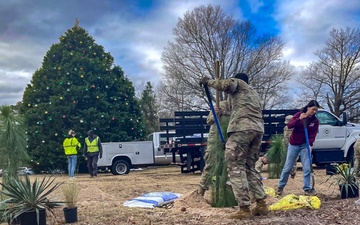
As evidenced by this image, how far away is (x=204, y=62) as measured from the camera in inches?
1252

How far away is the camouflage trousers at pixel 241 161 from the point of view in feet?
17.9

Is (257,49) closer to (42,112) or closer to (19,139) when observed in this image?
(42,112)

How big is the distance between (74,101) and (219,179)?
1408 centimetres

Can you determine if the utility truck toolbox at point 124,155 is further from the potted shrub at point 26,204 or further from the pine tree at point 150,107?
the pine tree at point 150,107

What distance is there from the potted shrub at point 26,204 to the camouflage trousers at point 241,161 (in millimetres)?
2362

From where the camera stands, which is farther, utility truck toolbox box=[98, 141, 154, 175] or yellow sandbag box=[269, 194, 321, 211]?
utility truck toolbox box=[98, 141, 154, 175]

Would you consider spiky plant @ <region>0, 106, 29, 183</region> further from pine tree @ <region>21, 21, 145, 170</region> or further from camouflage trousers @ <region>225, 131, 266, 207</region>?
→ pine tree @ <region>21, 21, 145, 170</region>

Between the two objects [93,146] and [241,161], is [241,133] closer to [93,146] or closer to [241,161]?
[241,161]

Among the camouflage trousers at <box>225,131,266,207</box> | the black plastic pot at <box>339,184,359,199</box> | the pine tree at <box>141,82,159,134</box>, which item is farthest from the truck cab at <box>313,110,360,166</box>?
the pine tree at <box>141,82,159,134</box>

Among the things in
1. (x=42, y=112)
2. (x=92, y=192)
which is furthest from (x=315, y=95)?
(x=92, y=192)

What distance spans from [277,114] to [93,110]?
891cm

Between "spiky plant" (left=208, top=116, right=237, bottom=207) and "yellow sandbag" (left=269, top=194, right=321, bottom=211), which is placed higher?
"spiky plant" (left=208, top=116, right=237, bottom=207)

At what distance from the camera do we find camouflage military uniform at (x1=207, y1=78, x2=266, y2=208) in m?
5.46

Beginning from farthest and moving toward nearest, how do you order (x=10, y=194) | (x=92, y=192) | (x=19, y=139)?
1. (x=92, y=192)
2. (x=19, y=139)
3. (x=10, y=194)
